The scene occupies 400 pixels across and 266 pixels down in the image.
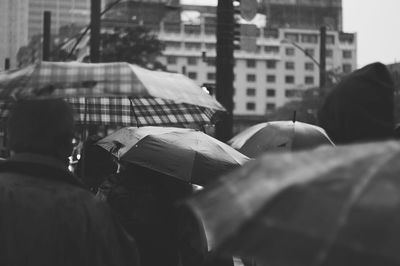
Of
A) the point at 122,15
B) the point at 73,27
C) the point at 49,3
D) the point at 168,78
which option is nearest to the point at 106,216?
the point at 168,78

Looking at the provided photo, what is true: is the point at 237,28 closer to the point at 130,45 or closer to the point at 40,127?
the point at 40,127

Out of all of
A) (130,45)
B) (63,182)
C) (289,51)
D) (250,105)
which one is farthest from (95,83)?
(289,51)

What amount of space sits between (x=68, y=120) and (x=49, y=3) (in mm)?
61283

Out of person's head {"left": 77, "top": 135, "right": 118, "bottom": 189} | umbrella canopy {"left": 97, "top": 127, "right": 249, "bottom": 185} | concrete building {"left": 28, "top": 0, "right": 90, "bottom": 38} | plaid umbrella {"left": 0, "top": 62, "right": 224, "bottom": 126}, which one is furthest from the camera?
concrete building {"left": 28, "top": 0, "right": 90, "bottom": 38}

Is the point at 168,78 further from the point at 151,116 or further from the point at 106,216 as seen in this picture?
the point at 151,116

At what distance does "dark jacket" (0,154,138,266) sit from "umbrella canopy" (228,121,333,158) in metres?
4.24

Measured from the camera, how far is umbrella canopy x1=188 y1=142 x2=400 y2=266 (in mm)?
1419

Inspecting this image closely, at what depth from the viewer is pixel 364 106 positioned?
2.56 meters

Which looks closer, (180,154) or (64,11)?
(180,154)

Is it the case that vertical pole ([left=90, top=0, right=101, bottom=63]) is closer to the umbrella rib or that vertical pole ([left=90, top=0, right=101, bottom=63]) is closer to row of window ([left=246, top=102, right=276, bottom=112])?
the umbrella rib

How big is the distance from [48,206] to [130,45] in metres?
35.9

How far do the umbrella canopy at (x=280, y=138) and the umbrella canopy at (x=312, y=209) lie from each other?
5.29m

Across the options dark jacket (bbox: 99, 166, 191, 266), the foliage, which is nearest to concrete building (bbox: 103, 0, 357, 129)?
the foliage

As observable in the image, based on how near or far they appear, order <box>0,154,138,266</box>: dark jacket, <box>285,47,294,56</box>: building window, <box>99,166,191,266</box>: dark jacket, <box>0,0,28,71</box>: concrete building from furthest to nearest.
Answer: <box>285,47,294,56</box>: building window
<box>0,0,28,71</box>: concrete building
<box>99,166,191,266</box>: dark jacket
<box>0,154,138,266</box>: dark jacket
